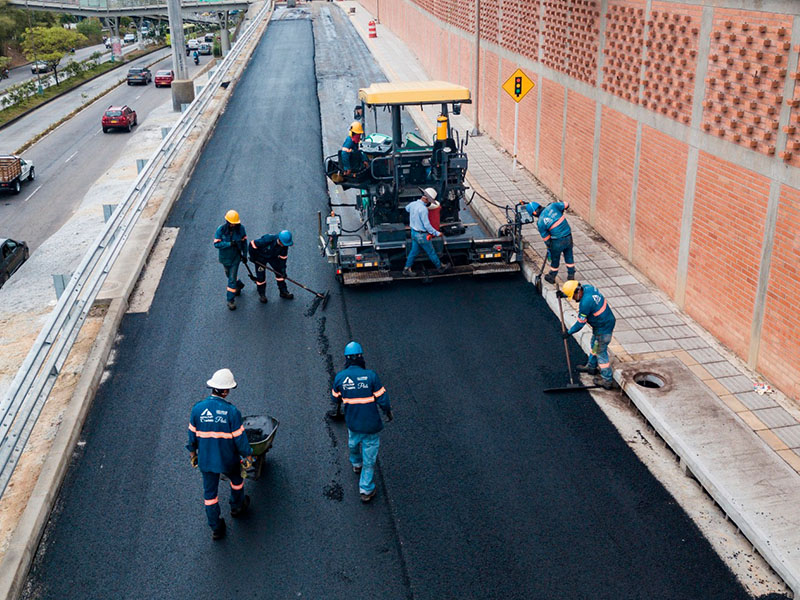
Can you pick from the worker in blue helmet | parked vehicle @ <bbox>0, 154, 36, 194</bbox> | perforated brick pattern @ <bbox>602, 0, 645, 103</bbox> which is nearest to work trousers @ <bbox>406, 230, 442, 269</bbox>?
perforated brick pattern @ <bbox>602, 0, 645, 103</bbox>

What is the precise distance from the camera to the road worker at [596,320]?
9961 mm

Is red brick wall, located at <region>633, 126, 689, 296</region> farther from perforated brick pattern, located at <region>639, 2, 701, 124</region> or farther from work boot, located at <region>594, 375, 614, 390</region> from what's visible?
work boot, located at <region>594, 375, 614, 390</region>

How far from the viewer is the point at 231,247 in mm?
12883

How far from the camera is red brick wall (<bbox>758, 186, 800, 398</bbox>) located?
9.39 meters

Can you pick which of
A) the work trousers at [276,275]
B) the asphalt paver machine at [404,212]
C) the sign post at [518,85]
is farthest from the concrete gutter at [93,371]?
the sign post at [518,85]

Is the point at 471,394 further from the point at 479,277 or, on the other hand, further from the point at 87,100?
the point at 87,100

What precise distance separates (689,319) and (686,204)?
1759 mm

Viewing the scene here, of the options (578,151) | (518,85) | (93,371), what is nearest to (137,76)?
(518,85)

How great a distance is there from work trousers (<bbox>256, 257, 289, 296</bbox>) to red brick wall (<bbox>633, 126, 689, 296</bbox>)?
6.23 metres

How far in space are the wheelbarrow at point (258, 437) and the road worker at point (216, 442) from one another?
464mm

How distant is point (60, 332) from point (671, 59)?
10.1 meters

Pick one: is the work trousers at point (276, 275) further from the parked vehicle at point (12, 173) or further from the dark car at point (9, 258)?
the parked vehicle at point (12, 173)

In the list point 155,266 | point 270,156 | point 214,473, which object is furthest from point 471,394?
point 270,156

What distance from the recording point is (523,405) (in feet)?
33.0
